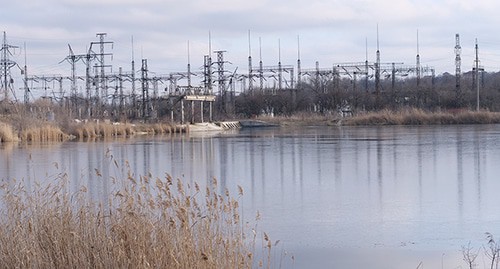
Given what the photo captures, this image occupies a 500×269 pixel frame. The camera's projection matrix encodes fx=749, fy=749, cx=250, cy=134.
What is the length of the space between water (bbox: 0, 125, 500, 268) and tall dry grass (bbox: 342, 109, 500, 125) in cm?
3509

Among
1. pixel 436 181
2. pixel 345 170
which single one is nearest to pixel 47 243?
pixel 436 181

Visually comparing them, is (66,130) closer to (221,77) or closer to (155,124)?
(155,124)

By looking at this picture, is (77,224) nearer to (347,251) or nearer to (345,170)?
(347,251)

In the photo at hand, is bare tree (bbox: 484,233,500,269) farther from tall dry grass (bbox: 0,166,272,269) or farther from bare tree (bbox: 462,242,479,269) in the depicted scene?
tall dry grass (bbox: 0,166,272,269)

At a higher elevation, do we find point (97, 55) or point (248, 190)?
point (97, 55)

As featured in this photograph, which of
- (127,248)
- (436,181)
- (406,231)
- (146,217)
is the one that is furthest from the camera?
(436,181)

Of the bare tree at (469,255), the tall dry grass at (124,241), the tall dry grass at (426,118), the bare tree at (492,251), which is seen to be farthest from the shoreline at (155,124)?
the bare tree at (492,251)

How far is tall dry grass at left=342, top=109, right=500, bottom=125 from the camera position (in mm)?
59656

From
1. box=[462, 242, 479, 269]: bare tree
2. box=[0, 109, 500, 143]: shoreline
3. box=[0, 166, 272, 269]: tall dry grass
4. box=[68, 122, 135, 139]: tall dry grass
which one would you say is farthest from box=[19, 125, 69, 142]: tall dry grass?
box=[462, 242, 479, 269]: bare tree

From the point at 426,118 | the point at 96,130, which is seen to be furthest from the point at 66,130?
the point at 426,118

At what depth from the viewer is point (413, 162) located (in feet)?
67.8

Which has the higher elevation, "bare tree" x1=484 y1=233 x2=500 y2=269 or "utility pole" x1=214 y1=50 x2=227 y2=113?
"utility pole" x1=214 y1=50 x2=227 y2=113

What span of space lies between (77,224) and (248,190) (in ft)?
24.3

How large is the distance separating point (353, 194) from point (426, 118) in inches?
1902
